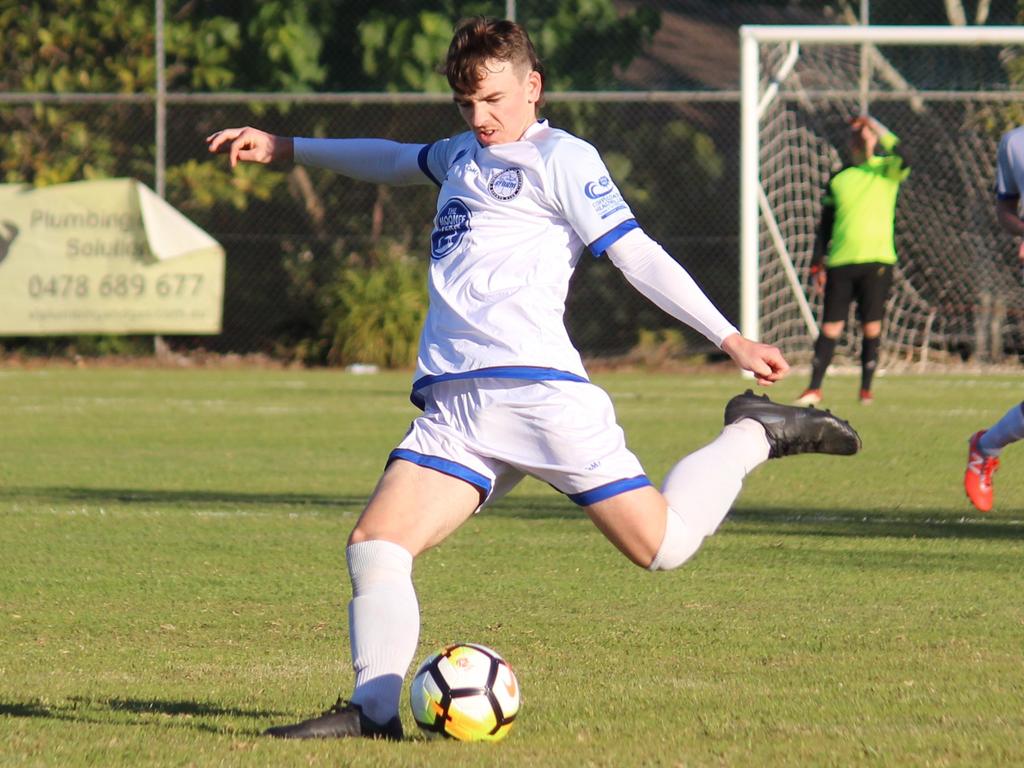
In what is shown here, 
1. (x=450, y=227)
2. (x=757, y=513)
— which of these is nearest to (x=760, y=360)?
(x=450, y=227)

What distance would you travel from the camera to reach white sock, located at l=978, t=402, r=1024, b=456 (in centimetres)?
796

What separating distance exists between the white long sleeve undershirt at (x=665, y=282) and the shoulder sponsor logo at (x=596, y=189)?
11cm

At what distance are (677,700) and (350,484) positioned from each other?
17.4 ft

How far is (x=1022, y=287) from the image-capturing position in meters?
18.5

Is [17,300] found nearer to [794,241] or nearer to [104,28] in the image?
[104,28]

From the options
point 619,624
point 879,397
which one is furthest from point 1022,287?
point 619,624

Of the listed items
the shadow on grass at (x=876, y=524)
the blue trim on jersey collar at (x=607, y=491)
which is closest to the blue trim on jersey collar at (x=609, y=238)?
the blue trim on jersey collar at (x=607, y=491)

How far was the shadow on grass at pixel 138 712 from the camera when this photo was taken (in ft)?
14.4

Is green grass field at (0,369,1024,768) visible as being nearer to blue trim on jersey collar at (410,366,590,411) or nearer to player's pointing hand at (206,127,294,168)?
blue trim on jersey collar at (410,366,590,411)

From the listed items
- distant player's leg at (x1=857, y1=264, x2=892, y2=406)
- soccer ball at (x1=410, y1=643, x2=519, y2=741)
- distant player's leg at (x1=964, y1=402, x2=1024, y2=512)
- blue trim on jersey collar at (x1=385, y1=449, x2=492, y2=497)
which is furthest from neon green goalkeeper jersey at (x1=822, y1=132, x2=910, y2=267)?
soccer ball at (x1=410, y1=643, x2=519, y2=741)

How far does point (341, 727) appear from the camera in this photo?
13.5ft

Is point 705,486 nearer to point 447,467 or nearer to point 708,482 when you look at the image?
point 708,482

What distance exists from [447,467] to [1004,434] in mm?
4434

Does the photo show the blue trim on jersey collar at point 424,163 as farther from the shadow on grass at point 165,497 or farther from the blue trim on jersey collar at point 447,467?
the shadow on grass at point 165,497
